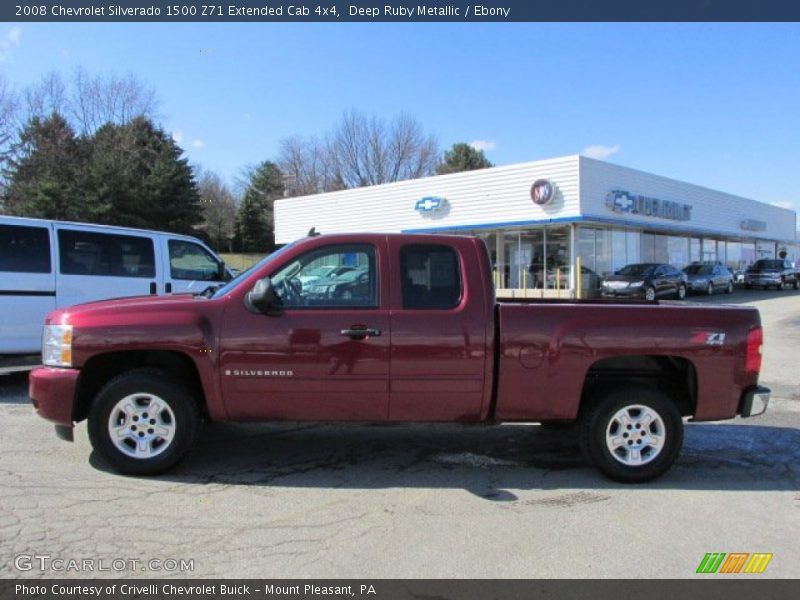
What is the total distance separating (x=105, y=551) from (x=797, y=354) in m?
13.0

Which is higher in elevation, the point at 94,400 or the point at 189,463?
the point at 94,400

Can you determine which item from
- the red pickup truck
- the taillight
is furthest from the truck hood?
the taillight

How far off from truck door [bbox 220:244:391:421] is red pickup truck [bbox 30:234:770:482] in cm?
1

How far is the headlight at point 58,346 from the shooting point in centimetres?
479

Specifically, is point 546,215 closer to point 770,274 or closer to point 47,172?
point 770,274

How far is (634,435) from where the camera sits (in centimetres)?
499

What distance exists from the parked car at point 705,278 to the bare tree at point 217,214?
2069 inches

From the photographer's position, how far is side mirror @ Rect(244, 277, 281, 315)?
15.2 feet

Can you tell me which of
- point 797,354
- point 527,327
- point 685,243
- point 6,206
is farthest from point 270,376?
point 6,206

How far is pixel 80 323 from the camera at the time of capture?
188 inches

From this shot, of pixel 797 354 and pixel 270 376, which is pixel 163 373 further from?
pixel 797 354

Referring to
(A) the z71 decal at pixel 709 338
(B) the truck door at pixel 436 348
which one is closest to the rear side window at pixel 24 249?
(B) the truck door at pixel 436 348

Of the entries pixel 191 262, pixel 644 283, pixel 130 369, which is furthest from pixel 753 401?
pixel 644 283

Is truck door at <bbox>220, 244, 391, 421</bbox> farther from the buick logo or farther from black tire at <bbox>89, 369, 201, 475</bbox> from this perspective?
the buick logo
